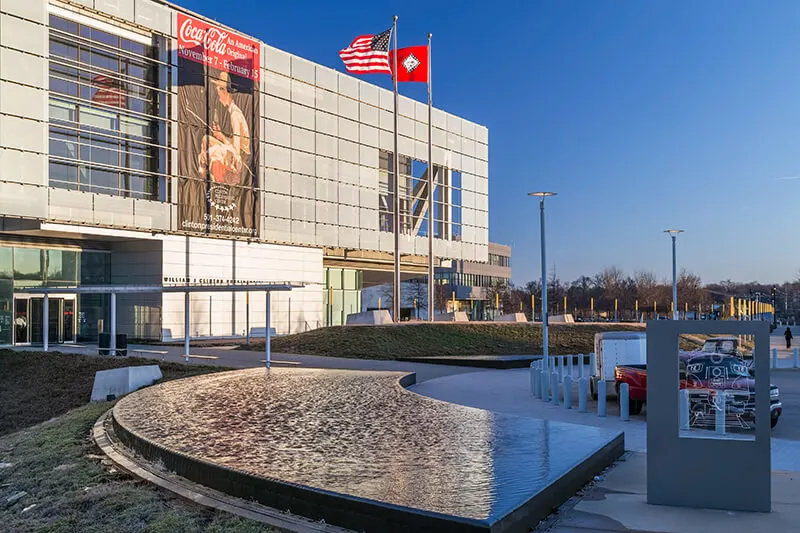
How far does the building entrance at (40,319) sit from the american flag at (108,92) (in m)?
10.8

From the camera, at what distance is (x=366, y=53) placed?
153 ft

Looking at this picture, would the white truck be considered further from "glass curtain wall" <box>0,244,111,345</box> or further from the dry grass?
"glass curtain wall" <box>0,244,111,345</box>

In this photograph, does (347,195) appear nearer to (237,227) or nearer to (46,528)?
(237,227)

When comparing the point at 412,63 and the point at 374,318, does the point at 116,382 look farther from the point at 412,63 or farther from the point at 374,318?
the point at 412,63

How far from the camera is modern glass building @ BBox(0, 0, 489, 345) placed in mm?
37344

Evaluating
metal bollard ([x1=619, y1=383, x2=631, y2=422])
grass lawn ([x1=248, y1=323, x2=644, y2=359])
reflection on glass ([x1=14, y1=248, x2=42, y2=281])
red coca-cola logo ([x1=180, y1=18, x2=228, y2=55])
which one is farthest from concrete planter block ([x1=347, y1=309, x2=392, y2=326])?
metal bollard ([x1=619, y1=383, x2=631, y2=422])

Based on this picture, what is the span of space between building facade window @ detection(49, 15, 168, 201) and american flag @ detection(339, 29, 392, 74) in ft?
36.3

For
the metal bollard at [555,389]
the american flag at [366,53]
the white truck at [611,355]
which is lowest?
the metal bollard at [555,389]

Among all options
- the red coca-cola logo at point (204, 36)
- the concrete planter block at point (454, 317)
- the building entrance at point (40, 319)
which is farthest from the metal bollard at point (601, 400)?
the concrete planter block at point (454, 317)

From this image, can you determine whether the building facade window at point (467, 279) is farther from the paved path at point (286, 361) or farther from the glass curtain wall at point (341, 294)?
the paved path at point (286, 361)

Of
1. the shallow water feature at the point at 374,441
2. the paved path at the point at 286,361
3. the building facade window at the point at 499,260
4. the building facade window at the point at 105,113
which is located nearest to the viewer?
the shallow water feature at the point at 374,441

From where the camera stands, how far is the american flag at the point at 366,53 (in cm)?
4647

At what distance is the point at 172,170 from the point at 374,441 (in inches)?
1438

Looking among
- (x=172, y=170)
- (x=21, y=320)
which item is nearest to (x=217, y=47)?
(x=172, y=170)
